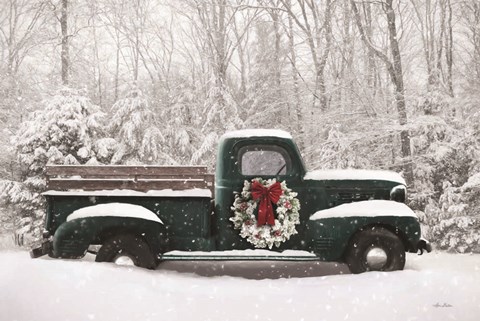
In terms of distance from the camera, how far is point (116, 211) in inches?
224

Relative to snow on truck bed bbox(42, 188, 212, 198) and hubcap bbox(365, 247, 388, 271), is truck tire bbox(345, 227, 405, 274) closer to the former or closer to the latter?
hubcap bbox(365, 247, 388, 271)

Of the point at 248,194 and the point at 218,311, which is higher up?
the point at 248,194

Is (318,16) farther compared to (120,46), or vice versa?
(120,46)

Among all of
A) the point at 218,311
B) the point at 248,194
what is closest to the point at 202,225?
the point at 248,194

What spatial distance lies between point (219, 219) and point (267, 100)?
1085 cm

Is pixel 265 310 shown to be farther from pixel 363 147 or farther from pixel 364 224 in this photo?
pixel 363 147

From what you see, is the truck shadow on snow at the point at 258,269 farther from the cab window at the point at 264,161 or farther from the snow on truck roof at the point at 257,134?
the snow on truck roof at the point at 257,134

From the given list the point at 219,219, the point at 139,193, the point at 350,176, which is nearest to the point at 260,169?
the point at 219,219

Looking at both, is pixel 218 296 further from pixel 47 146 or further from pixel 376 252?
pixel 47 146

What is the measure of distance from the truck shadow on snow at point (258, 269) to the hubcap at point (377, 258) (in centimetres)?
57

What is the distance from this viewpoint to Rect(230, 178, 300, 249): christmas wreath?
5.90 metres

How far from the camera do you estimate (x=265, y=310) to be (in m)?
4.12

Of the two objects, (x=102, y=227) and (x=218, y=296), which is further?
(x=102, y=227)

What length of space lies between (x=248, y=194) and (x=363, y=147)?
7.70m
